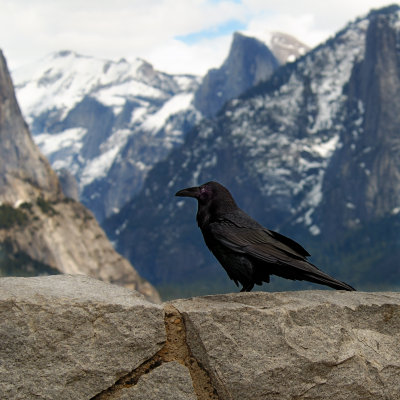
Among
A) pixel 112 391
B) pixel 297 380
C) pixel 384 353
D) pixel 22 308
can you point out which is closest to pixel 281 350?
pixel 297 380

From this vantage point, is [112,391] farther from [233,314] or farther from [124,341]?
[233,314]

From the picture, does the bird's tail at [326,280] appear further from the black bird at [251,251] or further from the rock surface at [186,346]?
the rock surface at [186,346]

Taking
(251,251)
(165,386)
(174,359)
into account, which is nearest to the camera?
(165,386)

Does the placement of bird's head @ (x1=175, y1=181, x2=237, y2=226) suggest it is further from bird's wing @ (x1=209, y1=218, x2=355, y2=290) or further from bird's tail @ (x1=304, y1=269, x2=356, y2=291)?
bird's tail @ (x1=304, y1=269, x2=356, y2=291)

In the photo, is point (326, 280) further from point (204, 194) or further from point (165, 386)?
Result: point (165, 386)

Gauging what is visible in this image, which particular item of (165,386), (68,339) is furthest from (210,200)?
(68,339)
